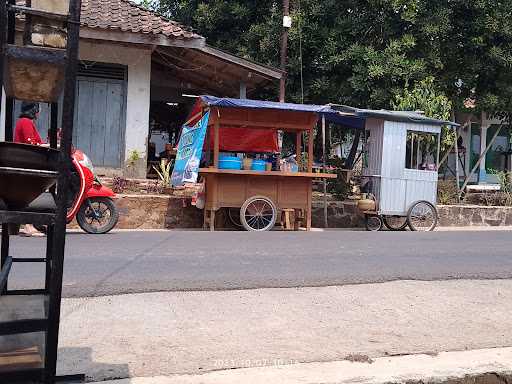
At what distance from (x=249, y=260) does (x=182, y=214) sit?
199 inches

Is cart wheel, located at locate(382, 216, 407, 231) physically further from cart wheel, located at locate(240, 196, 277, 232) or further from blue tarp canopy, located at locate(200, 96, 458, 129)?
cart wheel, located at locate(240, 196, 277, 232)

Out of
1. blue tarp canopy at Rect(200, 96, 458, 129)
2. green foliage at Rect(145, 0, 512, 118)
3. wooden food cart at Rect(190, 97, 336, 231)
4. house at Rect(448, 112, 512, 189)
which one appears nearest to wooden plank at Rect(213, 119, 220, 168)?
wooden food cart at Rect(190, 97, 336, 231)

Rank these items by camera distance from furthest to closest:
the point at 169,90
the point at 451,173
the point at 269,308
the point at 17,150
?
the point at 451,173 < the point at 169,90 < the point at 269,308 < the point at 17,150

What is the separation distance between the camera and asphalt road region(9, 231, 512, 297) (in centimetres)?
608

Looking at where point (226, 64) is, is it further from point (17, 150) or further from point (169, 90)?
point (17, 150)

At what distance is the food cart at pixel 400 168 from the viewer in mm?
12586

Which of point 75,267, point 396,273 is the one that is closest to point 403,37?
point 396,273

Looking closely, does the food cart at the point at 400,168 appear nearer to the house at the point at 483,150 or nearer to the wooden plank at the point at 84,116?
the wooden plank at the point at 84,116

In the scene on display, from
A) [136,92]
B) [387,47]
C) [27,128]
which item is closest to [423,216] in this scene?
[387,47]

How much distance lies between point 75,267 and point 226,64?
8369mm

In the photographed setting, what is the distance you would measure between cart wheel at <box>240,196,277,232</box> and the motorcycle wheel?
8.77 feet

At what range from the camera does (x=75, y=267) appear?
21.6 ft

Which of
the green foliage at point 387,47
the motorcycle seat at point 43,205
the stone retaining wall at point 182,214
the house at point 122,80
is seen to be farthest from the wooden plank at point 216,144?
the motorcycle seat at point 43,205

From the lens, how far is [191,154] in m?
11.2
